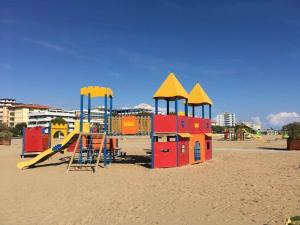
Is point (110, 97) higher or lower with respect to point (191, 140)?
higher

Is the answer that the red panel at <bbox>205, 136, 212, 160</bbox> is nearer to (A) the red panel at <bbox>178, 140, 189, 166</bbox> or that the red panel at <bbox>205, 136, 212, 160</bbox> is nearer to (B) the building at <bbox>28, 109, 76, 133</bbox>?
(A) the red panel at <bbox>178, 140, 189, 166</bbox>

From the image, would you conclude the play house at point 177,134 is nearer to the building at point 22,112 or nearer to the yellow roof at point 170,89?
the yellow roof at point 170,89

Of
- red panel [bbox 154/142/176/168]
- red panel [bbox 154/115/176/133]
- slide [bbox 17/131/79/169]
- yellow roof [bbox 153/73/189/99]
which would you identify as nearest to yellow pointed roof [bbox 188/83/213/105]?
yellow roof [bbox 153/73/189/99]

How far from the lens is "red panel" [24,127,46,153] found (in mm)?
24227

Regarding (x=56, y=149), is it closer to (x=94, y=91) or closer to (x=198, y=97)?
(x=94, y=91)

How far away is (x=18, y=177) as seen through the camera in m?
13.8

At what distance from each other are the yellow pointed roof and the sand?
26.5 feet

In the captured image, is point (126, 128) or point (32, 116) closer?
point (126, 128)

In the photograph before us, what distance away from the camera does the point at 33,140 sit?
961 inches

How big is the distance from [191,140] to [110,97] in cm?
538

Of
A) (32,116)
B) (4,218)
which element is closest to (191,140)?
(4,218)

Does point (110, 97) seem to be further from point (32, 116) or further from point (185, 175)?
point (32, 116)

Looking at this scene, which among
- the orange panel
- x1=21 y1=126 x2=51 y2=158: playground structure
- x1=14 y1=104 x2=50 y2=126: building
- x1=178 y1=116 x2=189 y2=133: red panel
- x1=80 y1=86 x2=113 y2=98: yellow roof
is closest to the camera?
x1=178 y1=116 x2=189 y2=133: red panel

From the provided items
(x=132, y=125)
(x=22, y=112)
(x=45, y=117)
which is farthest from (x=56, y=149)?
(x=22, y=112)
